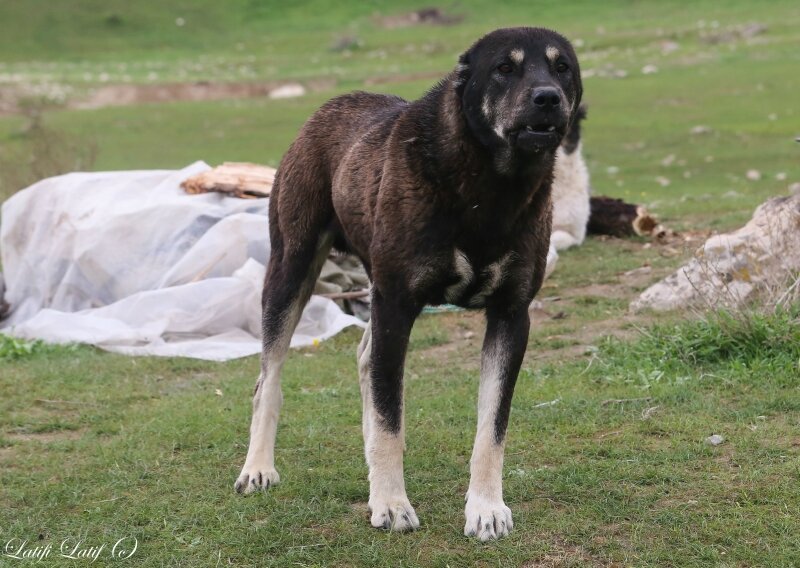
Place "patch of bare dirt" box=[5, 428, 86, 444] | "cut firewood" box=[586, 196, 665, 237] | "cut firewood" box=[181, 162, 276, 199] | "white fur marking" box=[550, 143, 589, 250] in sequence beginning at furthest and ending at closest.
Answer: "cut firewood" box=[586, 196, 665, 237] → "white fur marking" box=[550, 143, 589, 250] → "cut firewood" box=[181, 162, 276, 199] → "patch of bare dirt" box=[5, 428, 86, 444]

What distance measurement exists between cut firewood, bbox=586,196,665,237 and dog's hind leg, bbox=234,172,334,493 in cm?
672

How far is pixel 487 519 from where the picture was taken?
4695mm

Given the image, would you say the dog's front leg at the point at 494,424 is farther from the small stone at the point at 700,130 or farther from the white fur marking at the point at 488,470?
the small stone at the point at 700,130

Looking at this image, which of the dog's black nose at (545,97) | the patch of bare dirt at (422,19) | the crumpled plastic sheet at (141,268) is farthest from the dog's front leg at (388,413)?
the patch of bare dirt at (422,19)

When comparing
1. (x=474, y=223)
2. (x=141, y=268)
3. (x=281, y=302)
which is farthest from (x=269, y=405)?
(x=141, y=268)

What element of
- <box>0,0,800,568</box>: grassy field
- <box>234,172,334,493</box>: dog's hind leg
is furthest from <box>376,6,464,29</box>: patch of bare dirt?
<box>234,172,334,493</box>: dog's hind leg

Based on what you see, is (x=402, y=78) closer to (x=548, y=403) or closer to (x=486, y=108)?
(x=548, y=403)

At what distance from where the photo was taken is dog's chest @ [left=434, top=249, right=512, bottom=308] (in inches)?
189

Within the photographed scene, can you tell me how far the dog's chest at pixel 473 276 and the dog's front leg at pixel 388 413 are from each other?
8.4 inches

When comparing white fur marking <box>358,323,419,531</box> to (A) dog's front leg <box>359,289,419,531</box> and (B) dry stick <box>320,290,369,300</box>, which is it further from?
(B) dry stick <box>320,290,369,300</box>

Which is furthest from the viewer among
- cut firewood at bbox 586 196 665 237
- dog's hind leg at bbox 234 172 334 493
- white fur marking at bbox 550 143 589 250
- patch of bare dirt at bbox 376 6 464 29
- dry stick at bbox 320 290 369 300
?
patch of bare dirt at bbox 376 6 464 29

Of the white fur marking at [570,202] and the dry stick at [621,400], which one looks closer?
the dry stick at [621,400]

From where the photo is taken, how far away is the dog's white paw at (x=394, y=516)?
4.82 metres

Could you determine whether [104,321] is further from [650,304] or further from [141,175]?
[650,304]
